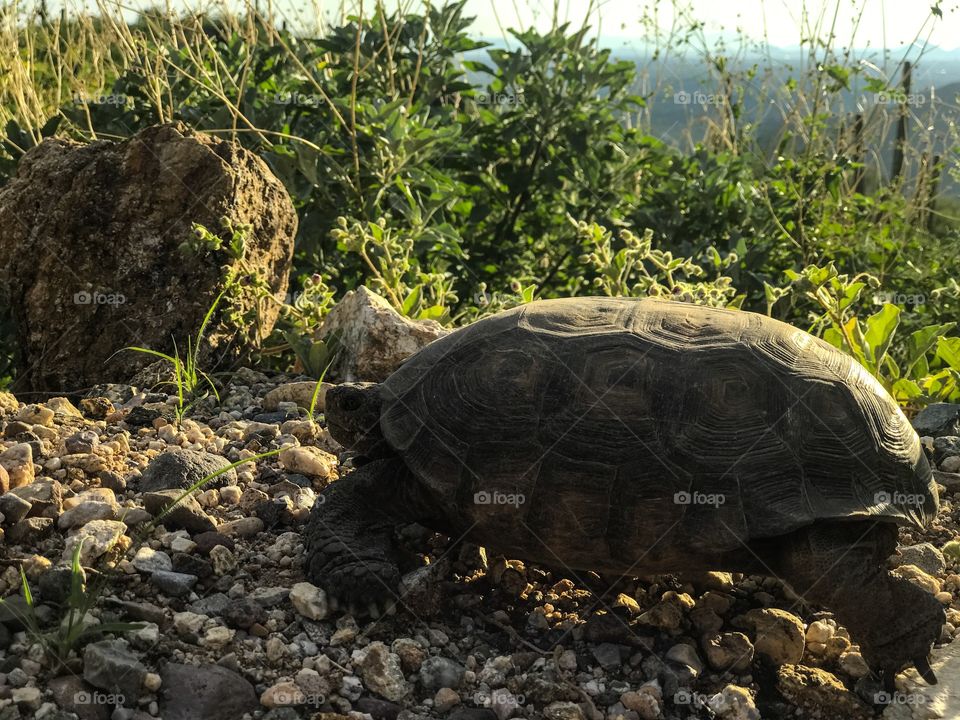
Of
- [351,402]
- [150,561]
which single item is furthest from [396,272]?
[150,561]

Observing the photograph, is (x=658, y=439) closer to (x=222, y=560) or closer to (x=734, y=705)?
(x=734, y=705)

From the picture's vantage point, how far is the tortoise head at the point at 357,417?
12.4 feet

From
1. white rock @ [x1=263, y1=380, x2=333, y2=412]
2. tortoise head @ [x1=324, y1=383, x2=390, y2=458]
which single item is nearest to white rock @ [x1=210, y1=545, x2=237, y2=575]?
tortoise head @ [x1=324, y1=383, x2=390, y2=458]

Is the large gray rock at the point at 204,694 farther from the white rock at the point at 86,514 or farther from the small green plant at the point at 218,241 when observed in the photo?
the small green plant at the point at 218,241

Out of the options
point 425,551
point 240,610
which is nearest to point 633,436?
point 425,551

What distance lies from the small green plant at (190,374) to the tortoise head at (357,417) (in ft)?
3.96

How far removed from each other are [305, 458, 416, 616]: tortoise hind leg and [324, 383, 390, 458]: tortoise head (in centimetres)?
9

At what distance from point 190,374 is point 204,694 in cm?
253

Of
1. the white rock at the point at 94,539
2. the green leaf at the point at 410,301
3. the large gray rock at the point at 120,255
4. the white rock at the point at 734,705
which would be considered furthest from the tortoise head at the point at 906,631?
the large gray rock at the point at 120,255

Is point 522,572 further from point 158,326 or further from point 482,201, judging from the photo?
point 482,201

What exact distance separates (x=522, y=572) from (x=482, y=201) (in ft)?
14.2

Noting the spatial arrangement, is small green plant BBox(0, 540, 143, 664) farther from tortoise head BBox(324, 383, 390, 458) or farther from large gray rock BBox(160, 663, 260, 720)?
tortoise head BBox(324, 383, 390, 458)

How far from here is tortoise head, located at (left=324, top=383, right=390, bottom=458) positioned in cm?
378

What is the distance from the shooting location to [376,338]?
5.16 meters
